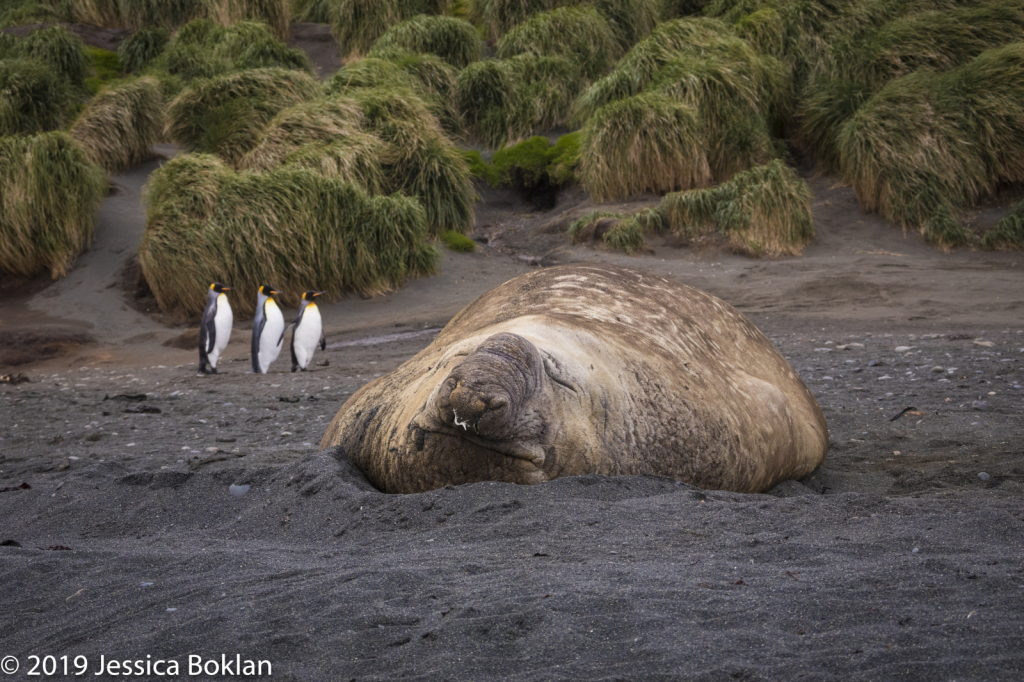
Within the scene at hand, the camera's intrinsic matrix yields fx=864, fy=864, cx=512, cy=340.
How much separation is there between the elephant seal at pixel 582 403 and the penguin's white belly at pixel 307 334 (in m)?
5.45

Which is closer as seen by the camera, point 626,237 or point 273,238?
point 273,238

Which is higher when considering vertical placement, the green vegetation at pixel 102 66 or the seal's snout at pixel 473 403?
the green vegetation at pixel 102 66

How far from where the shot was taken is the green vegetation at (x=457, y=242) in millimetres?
12336

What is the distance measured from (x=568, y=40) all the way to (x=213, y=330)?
1100 cm

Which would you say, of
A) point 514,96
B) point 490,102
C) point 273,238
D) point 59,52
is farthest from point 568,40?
point 59,52

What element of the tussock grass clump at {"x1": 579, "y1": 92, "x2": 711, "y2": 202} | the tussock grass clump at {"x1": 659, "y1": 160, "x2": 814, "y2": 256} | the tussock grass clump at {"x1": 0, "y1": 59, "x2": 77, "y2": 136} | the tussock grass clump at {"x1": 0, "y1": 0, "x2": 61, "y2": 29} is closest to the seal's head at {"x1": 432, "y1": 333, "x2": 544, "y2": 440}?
the tussock grass clump at {"x1": 659, "y1": 160, "x2": 814, "y2": 256}

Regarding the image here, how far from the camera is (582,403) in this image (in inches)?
108

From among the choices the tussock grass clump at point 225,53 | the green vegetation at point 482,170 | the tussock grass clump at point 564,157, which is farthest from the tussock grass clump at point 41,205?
the tussock grass clump at point 564,157

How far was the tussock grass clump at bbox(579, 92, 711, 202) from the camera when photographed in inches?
496

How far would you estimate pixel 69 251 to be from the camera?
11.9 meters

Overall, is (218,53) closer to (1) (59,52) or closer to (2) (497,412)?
(1) (59,52)

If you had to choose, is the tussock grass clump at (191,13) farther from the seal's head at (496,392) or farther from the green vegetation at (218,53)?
the seal's head at (496,392)

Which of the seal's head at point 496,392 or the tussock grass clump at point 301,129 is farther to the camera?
the tussock grass clump at point 301,129

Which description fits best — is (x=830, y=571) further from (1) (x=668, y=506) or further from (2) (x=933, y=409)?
(2) (x=933, y=409)
